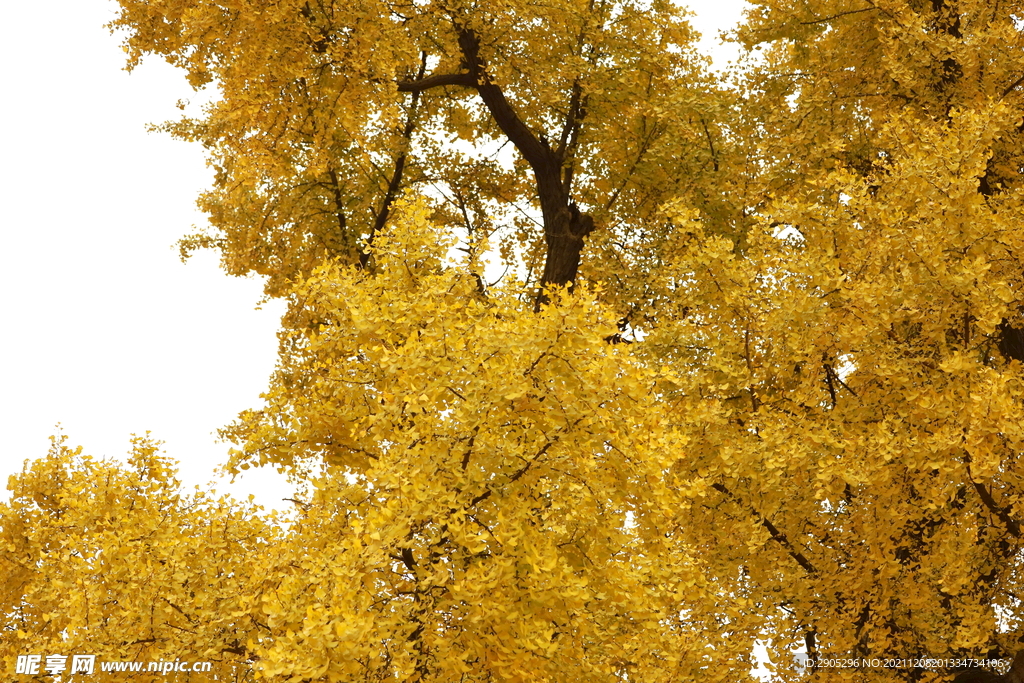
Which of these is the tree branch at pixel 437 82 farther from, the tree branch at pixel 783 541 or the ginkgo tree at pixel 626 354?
the tree branch at pixel 783 541

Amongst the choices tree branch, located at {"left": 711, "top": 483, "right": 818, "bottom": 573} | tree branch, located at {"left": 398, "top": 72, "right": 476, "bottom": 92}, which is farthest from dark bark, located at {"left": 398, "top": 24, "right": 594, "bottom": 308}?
tree branch, located at {"left": 711, "top": 483, "right": 818, "bottom": 573}

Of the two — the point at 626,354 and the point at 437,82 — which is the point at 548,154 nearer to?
the point at 437,82

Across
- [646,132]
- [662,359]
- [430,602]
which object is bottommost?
[430,602]

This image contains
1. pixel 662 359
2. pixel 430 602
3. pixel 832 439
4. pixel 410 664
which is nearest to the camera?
pixel 410 664

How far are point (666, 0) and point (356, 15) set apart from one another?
765 cm

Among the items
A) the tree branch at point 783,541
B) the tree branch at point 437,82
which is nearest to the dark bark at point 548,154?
the tree branch at point 437,82

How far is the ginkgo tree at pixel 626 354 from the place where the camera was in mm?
8031

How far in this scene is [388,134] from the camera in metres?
18.8

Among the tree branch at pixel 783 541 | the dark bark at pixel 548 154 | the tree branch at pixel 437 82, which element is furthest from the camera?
the tree branch at pixel 437 82

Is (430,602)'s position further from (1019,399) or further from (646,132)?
(646,132)

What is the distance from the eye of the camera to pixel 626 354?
8.59 metres

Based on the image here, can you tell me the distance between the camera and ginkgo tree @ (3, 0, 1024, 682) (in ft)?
26.3

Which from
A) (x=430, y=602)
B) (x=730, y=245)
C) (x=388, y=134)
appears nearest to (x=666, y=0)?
(x=388, y=134)

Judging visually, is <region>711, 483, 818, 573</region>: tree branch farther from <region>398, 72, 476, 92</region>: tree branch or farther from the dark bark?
<region>398, 72, 476, 92</region>: tree branch
